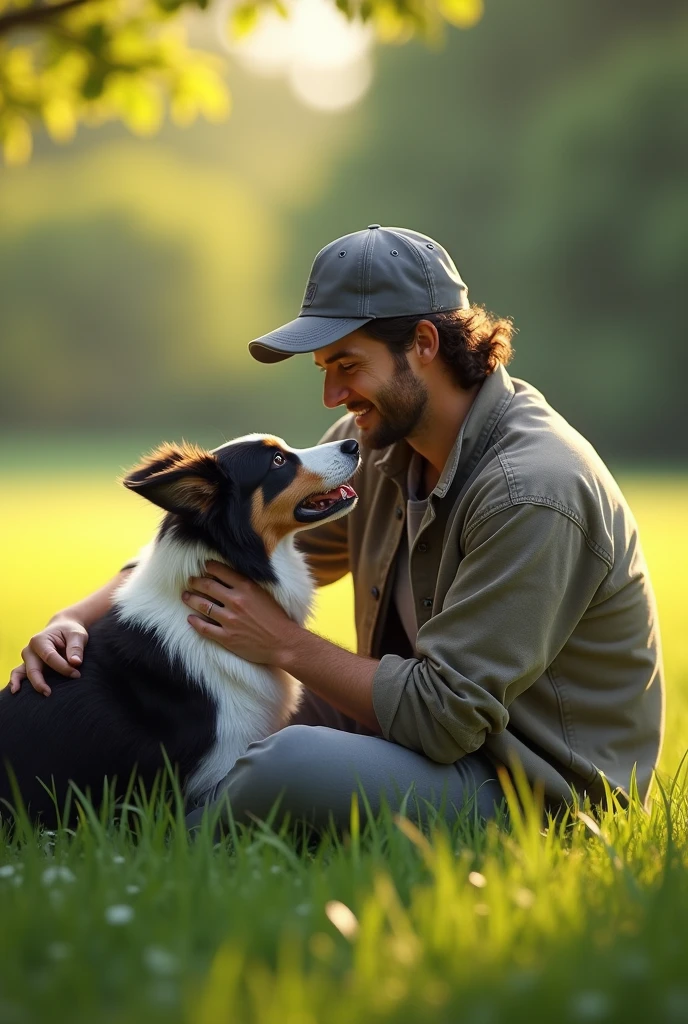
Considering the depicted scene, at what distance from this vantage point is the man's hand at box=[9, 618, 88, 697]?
3441 mm

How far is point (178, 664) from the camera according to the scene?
3465 mm

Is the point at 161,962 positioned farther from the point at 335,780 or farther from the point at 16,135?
the point at 16,135

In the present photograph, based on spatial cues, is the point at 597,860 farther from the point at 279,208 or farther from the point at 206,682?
the point at 279,208

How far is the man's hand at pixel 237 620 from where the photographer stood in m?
3.54

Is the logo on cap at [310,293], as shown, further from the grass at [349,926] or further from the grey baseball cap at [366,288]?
the grass at [349,926]

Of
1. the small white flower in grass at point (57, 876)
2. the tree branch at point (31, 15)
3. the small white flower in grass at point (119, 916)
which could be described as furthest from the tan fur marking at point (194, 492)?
the tree branch at point (31, 15)

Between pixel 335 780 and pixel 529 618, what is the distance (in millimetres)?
712

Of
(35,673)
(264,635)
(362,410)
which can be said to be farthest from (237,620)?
(362,410)

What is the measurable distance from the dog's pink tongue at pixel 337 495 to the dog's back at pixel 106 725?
0.74m

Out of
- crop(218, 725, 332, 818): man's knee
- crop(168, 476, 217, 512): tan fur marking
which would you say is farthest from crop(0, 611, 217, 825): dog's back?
crop(168, 476, 217, 512): tan fur marking

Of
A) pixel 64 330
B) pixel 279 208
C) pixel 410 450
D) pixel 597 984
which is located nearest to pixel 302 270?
pixel 279 208

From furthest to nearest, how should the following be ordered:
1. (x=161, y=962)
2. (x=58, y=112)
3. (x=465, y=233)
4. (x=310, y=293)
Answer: (x=465, y=233), (x=58, y=112), (x=310, y=293), (x=161, y=962)

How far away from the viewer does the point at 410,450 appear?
3.99 meters

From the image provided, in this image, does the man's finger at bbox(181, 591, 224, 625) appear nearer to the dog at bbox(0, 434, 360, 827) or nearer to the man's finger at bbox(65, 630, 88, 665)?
the dog at bbox(0, 434, 360, 827)
